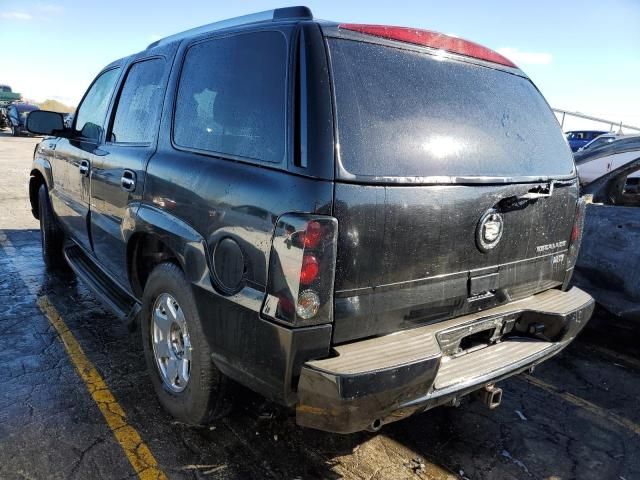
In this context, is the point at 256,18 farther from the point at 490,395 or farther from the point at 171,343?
the point at 490,395

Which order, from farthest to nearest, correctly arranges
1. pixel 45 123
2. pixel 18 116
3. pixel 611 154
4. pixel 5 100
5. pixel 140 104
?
pixel 5 100, pixel 18 116, pixel 611 154, pixel 45 123, pixel 140 104

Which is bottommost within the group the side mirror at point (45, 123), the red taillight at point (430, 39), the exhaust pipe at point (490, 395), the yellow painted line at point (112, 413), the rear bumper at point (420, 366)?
the yellow painted line at point (112, 413)

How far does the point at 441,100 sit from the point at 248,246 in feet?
3.66

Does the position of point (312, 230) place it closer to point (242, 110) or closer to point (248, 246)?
point (248, 246)

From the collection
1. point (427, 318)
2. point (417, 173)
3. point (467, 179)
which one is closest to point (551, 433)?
point (427, 318)

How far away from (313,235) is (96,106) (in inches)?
120

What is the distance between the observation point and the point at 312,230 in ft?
6.00

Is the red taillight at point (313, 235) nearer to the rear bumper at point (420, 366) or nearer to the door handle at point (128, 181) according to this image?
the rear bumper at point (420, 366)

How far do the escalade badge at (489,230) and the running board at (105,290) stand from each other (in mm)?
2009

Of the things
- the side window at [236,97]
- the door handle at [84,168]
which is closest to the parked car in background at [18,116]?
the door handle at [84,168]

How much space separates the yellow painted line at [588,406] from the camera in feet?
10.2

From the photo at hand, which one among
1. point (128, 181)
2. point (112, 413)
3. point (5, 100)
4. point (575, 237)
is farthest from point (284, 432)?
point (5, 100)

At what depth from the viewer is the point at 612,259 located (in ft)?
12.6

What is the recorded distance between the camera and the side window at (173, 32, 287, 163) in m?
2.11
